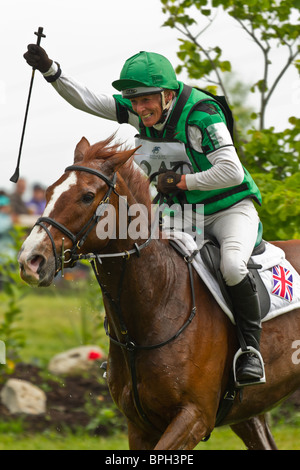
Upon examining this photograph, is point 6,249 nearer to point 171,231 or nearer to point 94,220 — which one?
point 171,231

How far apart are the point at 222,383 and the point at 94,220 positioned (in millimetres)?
1431

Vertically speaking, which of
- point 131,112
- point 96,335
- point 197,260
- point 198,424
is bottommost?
point 96,335

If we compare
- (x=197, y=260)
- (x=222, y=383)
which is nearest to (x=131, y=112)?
(x=197, y=260)

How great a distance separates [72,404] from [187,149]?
4934 millimetres

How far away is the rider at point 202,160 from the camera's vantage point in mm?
4758

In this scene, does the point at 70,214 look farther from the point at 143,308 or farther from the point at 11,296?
the point at 11,296

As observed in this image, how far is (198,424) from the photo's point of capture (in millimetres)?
4582

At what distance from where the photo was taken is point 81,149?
4.62 m

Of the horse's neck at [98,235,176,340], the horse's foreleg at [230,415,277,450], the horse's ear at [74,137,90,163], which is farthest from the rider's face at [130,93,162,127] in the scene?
the horse's foreleg at [230,415,277,450]

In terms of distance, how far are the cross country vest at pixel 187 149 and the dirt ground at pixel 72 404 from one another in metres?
4.02

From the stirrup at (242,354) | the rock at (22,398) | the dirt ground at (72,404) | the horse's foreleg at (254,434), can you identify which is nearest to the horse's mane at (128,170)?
the stirrup at (242,354)

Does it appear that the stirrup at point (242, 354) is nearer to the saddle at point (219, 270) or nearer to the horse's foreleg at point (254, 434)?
the saddle at point (219, 270)

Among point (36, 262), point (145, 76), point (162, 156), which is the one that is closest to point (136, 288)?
point (36, 262)

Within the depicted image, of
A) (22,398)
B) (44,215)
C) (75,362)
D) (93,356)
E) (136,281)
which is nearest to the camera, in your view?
(44,215)
